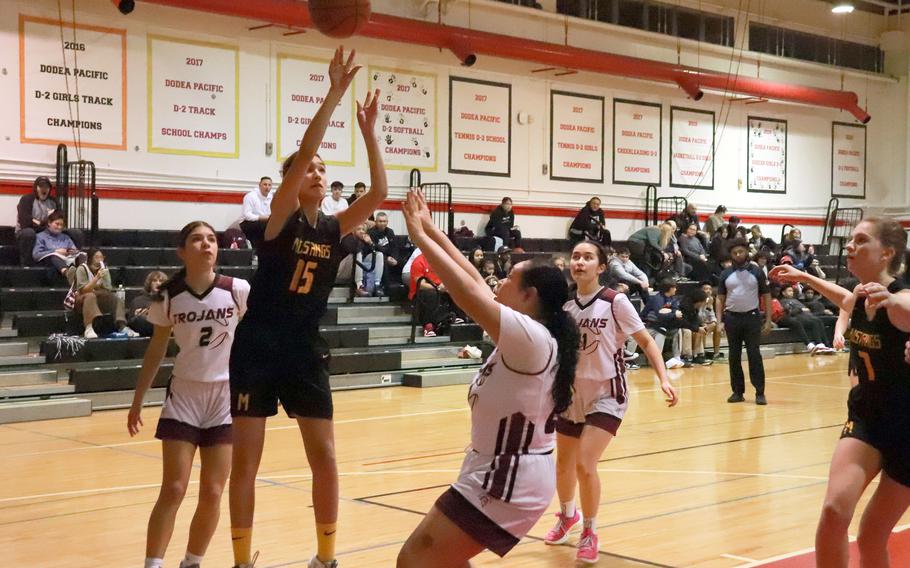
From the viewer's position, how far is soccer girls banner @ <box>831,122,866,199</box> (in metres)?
27.1

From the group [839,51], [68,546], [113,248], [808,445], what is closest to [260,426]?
[68,546]

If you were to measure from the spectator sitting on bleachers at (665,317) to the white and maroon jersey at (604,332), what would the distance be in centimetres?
1087

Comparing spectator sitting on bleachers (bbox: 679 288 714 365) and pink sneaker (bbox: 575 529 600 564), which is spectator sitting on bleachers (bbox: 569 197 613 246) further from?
pink sneaker (bbox: 575 529 600 564)

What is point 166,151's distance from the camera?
53.3ft

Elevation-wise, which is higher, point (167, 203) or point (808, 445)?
point (167, 203)

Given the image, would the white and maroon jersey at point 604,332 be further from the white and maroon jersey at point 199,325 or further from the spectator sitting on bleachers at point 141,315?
the spectator sitting on bleachers at point 141,315

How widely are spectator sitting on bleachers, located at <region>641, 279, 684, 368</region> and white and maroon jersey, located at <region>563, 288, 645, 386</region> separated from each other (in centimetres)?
1087

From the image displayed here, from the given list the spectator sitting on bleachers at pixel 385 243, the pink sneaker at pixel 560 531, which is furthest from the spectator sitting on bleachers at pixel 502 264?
the pink sneaker at pixel 560 531

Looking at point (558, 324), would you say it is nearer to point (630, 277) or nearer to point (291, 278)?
point (291, 278)

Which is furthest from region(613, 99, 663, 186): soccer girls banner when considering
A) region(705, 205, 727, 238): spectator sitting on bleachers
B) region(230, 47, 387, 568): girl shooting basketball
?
region(230, 47, 387, 568): girl shooting basketball

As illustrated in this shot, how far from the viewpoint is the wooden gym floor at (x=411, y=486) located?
5969 mm

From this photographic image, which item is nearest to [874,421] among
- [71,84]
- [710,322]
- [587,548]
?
[587,548]

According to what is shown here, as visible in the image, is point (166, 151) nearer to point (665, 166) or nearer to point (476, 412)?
point (665, 166)

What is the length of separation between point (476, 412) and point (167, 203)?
13.5 metres
